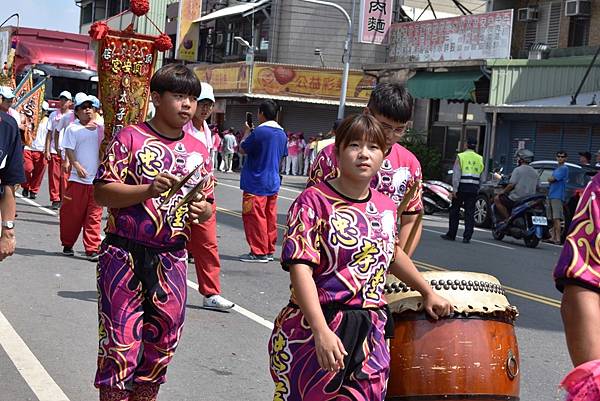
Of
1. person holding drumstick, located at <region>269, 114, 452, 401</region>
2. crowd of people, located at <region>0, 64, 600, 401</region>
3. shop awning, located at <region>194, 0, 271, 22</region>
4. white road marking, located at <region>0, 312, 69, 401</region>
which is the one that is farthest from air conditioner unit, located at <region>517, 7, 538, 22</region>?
person holding drumstick, located at <region>269, 114, 452, 401</region>

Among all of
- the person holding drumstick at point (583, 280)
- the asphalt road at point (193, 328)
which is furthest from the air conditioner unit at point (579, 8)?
the person holding drumstick at point (583, 280)

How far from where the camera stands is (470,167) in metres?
18.3

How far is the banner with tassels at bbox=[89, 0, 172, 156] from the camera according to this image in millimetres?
9742

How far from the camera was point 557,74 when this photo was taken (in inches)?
1123

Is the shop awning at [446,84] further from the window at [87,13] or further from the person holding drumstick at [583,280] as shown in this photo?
the window at [87,13]

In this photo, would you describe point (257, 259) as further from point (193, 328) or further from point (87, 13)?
point (87, 13)

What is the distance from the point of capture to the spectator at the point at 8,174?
18.5 ft

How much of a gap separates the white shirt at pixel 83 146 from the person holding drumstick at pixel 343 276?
806 cm

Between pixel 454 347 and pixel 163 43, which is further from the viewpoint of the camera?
pixel 163 43

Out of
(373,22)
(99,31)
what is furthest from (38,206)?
(373,22)

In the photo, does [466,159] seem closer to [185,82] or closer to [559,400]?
[559,400]

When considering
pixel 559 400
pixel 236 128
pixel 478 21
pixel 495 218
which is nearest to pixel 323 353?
pixel 559 400

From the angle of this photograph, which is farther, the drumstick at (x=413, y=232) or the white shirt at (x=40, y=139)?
the white shirt at (x=40, y=139)

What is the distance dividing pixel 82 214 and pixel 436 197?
47.2 feet
